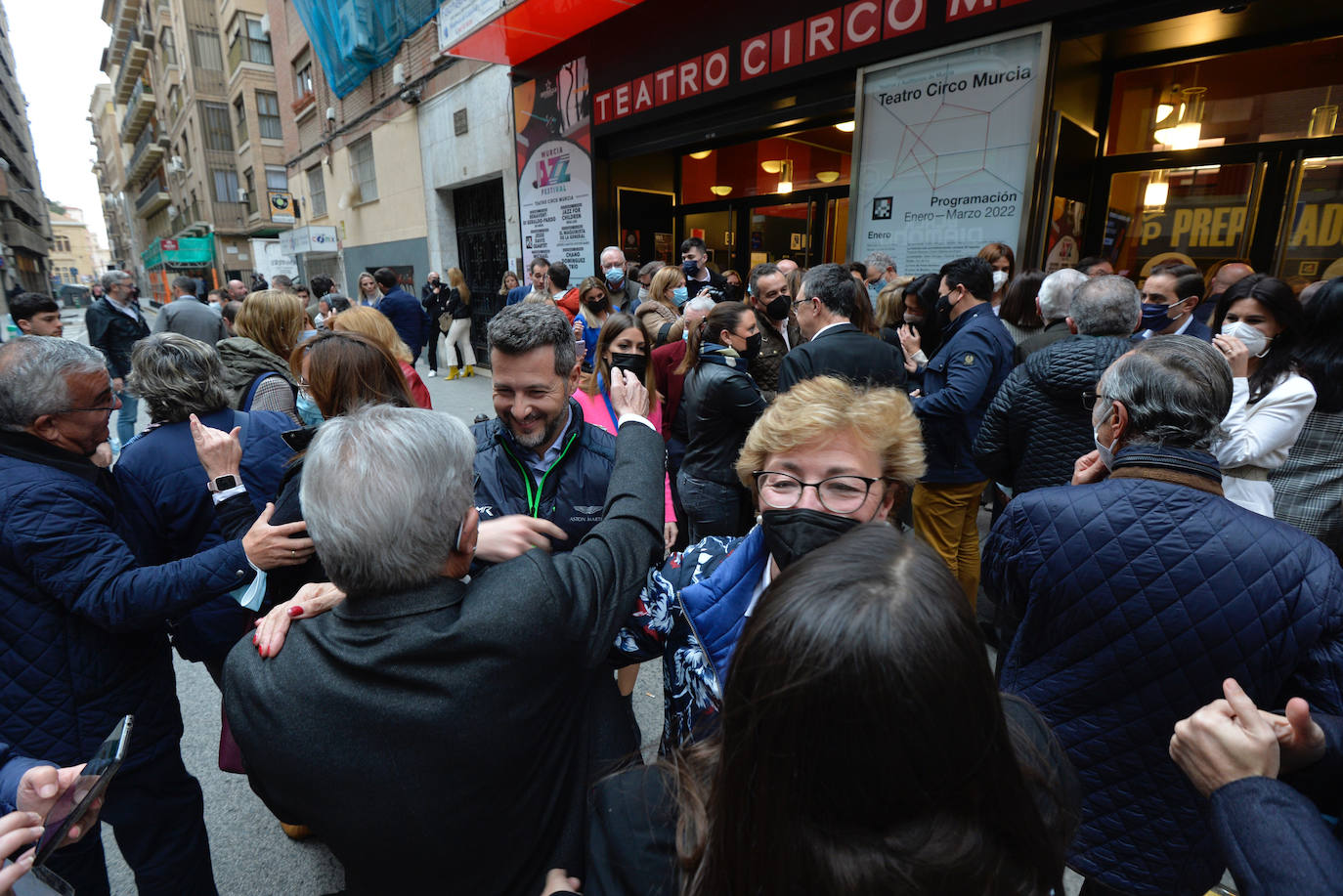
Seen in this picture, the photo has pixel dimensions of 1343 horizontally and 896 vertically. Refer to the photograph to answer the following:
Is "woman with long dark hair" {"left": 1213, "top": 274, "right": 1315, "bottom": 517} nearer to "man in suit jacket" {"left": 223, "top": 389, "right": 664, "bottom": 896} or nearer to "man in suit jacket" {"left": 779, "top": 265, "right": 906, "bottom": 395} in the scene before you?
"man in suit jacket" {"left": 779, "top": 265, "right": 906, "bottom": 395}

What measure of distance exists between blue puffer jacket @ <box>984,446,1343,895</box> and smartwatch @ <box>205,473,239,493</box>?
7.97 ft

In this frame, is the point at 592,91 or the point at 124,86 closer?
the point at 592,91

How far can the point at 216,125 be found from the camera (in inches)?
1275

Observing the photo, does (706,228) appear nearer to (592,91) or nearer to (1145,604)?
(592,91)

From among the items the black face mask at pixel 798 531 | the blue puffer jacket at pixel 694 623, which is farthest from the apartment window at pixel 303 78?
the black face mask at pixel 798 531

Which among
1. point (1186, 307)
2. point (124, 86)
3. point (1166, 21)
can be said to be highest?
point (124, 86)

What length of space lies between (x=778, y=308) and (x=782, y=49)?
4.06 meters

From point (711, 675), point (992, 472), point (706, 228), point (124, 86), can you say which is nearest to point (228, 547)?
point (711, 675)

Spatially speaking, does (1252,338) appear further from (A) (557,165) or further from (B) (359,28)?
(B) (359,28)

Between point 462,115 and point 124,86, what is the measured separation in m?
59.0

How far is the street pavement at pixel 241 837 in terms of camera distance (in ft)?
7.66

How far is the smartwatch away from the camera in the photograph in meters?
1.96

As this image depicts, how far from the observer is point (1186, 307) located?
3.64 m

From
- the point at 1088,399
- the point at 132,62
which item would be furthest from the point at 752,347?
the point at 132,62
